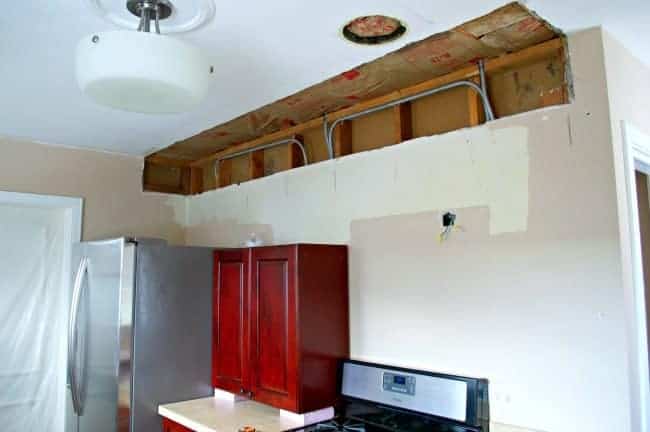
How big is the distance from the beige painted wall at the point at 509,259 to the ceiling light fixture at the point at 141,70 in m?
1.15

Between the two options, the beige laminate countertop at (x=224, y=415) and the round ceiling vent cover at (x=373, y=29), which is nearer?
the round ceiling vent cover at (x=373, y=29)

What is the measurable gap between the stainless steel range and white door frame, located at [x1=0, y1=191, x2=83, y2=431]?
6.24 ft

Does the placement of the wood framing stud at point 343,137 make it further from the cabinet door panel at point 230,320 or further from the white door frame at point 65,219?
the white door frame at point 65,219

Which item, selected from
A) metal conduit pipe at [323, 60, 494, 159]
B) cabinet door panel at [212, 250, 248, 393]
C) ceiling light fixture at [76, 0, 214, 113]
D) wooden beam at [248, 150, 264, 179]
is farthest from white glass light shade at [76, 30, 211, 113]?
wooden beam at [248, 150, 264, 179]

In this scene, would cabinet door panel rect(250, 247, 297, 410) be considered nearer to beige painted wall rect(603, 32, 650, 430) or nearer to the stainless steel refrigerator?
the stainless steel refrigerator

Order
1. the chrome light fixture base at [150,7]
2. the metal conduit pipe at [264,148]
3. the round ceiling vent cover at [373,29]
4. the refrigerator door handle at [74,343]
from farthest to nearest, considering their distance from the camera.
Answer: the metal conduit pipe at [264,148]
the refrigerator door handle at [74,343]
the round ceiling vent cover at [373,29]
the chrome light fixture base at [150,7]

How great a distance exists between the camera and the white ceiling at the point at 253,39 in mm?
1592

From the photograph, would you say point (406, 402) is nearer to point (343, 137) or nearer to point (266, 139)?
point (343, 137)

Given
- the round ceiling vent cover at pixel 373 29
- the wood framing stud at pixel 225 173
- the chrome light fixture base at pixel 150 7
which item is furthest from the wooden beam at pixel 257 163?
the chrome light fixture base at pixel 150 7

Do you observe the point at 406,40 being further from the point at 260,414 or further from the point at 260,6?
the point at 260,414

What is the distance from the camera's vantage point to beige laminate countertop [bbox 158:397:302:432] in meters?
2.19

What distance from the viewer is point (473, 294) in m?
2.00

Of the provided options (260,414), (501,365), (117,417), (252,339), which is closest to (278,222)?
(252,339)

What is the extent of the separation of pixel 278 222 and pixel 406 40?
4.66 ft
